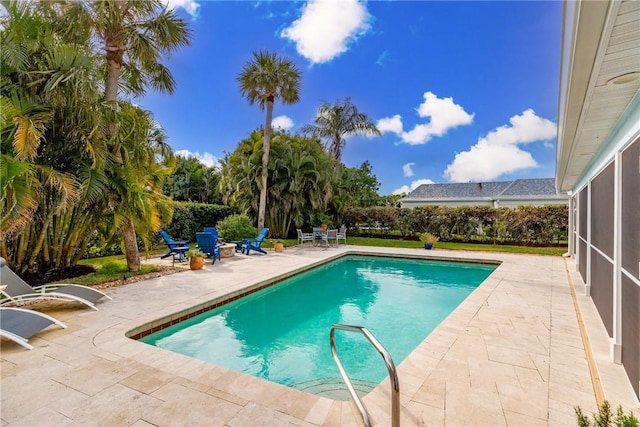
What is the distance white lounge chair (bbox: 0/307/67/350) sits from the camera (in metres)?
4.12

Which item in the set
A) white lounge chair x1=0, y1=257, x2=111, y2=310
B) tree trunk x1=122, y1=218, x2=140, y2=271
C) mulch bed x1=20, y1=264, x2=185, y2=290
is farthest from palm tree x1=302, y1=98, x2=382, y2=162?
white lounge chair x1=0, y1=257, x2=111, y2=310

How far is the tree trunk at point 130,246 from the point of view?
8766 millimetres

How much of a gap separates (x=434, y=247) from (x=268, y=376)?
45.2 feet

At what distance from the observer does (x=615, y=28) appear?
6.26 ft

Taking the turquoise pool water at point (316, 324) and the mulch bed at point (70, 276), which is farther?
the mulch bed at point (70, 276)

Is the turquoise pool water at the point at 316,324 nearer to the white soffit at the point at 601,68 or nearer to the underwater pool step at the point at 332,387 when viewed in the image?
the underwater pool step at the point at 332,387

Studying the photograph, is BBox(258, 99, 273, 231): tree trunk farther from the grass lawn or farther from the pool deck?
the pool deck

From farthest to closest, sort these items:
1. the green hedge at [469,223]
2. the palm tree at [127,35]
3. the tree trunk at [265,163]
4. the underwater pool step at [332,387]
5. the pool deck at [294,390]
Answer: the tree trunk at [265,163] → the green hedge at [469,223] → the palm tree at [127,35] → the underwater pool step at [332,387] → the pool deck at [294,390]

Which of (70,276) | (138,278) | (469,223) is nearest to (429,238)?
(469,223)

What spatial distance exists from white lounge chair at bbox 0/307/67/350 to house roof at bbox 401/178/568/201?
30500mm

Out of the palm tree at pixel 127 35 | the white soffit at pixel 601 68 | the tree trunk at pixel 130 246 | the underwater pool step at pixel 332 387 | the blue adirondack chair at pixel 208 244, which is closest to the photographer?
the white soffit at pixel 601 68

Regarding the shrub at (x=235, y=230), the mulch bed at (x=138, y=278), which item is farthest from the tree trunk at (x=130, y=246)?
the shrub at (x=235, y=230)

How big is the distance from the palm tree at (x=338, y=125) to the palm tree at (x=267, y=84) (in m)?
6.17

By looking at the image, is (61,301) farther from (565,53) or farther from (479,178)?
(479,178)
